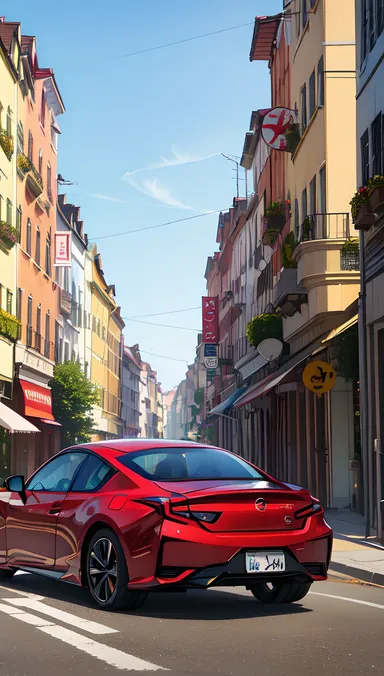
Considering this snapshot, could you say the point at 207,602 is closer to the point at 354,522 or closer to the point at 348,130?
the point at 354,522

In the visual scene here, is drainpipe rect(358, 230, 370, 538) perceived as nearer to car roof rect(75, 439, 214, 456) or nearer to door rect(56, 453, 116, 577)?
car roof rect(75, 439, 214, 456)

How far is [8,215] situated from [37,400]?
8.84 meters

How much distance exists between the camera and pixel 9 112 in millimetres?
40406

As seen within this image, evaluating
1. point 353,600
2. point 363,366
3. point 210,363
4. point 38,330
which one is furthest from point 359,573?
point 210,363

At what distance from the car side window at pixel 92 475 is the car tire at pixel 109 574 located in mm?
508

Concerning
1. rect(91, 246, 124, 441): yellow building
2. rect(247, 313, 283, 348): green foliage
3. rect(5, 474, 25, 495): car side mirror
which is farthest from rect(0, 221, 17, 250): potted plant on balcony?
rect(91, 246, 124, 441): yellow building

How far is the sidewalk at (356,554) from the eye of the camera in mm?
12609

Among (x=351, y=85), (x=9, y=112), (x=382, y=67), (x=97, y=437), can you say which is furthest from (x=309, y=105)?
(x=97, y=437)

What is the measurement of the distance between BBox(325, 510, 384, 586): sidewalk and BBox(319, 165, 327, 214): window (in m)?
7.81

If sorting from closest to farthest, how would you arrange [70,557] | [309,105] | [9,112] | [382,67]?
[70,557]
[382,67]
[309,105]
[9,112]

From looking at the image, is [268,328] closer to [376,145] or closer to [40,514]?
[376,145]

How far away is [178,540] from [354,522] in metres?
13.4

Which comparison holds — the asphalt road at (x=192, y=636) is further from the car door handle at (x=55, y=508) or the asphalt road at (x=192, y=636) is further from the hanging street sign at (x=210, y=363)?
the hanging street sign at (x=210, y=363)

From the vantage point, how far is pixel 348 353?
22953 mm
